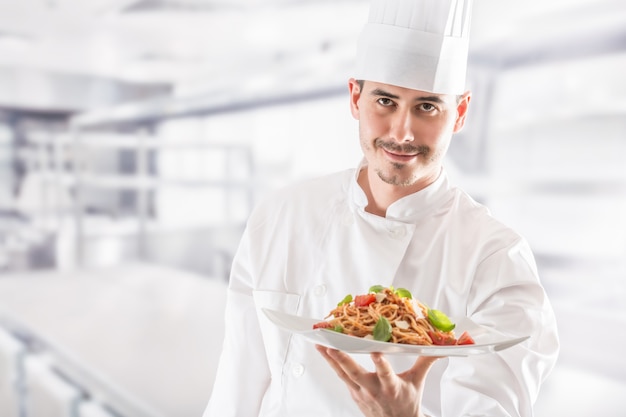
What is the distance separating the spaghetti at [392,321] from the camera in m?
0.96

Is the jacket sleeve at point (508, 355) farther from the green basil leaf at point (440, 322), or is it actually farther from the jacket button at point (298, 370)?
the jacket button at point (298, 370)

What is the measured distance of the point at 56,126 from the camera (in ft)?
12.1

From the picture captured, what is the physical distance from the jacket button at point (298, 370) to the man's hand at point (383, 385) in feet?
0.95

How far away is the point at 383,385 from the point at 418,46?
685 mm

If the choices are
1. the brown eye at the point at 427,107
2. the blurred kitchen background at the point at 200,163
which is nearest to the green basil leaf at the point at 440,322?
the brown eye at the point at 427,107

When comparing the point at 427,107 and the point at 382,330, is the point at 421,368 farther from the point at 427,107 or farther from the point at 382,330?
the point at 427,107

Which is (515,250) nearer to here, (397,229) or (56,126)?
(397,229)

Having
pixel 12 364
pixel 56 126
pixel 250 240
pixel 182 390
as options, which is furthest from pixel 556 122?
pixel 12 364

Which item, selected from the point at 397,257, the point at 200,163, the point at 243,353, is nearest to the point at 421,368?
the point at 397,257

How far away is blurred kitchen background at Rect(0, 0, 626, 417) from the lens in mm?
1743

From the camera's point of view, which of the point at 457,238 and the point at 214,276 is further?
the point at 214,276

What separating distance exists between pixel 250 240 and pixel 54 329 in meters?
2.27

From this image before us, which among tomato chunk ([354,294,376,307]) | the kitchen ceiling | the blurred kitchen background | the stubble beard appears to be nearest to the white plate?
tomato chunk ([354,294,376,307])

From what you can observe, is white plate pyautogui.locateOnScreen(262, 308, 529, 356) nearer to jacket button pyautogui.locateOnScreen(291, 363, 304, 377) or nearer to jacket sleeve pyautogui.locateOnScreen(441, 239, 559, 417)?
jacket sleeve pyautogui.locateOnScreen(441, 239, 559, 417)
